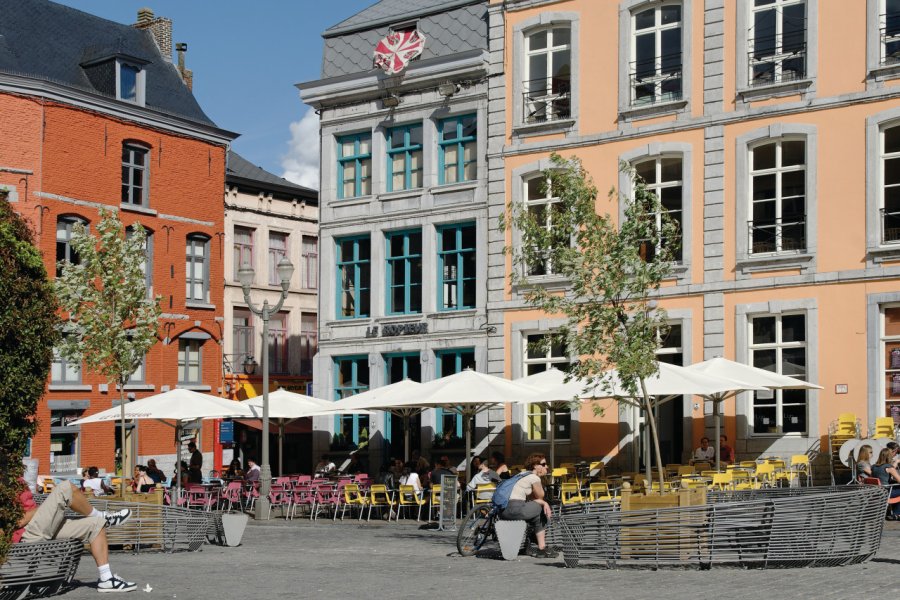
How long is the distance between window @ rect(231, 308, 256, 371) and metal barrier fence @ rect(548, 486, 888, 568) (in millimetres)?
32422

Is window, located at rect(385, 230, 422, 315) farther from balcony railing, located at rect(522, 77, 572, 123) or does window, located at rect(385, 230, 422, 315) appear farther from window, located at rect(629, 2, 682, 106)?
window, located at rect(629, 2, 682, 106)

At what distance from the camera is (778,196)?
2675 cm

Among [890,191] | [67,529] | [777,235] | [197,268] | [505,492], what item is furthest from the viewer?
[197,268]

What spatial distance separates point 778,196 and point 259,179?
25047 millimetres

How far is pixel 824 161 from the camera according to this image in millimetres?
26141

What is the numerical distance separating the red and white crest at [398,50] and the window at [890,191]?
11609 millimetres

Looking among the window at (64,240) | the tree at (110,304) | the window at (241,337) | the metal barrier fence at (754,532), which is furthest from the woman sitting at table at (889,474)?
the window at (241,337)

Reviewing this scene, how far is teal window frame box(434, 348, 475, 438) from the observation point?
3144 cm

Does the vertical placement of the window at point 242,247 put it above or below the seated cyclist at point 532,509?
above

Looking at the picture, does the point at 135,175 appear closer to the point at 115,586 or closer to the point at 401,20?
the point at 401,20

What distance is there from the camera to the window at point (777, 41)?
2675 centimetres

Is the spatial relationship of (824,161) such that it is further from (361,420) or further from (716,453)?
(361,420)

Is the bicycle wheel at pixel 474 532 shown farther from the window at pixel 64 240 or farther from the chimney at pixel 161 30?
the chimney at pixel 161 30

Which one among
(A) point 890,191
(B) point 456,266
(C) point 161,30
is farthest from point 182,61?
(A) point 890,191
